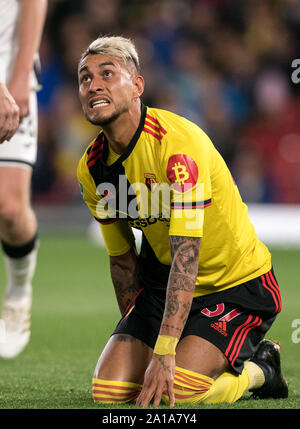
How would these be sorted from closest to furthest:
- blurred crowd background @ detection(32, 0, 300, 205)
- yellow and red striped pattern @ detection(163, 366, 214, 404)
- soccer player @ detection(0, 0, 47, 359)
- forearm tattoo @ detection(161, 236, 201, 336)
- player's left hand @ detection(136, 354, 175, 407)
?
player's left hand @ detection(136, 354, 175, 407) < forearm tattoo @ detection(161, 236, 201, 336) < yellow and red striped pattern @ detection(163, 366, 214, 404) < soccer player @ detection(0, 0, 47, 359) < blurred crowd background @ detection(32, 0, 300, 205)

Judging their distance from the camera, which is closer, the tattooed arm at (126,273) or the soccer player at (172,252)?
the soccer player at (172,252)

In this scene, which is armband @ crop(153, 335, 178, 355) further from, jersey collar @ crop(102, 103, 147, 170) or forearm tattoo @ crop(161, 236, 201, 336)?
jersey collar @ crop(102, 103, 147, 170)

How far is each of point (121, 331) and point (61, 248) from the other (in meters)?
6.91

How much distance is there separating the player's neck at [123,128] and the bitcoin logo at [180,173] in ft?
0.93

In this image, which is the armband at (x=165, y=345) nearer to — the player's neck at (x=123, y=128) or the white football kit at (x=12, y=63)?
the player's neck at (x=123, y=128)

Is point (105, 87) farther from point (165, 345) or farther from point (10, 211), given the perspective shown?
point (10, 211)

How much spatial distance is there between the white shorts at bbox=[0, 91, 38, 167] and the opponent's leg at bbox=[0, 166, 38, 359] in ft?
0.13

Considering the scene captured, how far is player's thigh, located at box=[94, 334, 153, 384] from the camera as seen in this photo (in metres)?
3.67

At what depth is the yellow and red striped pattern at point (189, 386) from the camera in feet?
11.3

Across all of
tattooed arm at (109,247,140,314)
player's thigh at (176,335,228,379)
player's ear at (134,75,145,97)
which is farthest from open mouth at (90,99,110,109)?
player's thigh at (176,335,228,379)

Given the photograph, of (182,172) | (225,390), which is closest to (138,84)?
(182,172)

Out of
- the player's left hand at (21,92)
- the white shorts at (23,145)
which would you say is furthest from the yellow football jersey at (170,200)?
the white shorts at (23,145)

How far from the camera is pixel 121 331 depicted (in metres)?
3.89

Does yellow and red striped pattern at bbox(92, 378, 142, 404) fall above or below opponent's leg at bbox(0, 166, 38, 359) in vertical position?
below
